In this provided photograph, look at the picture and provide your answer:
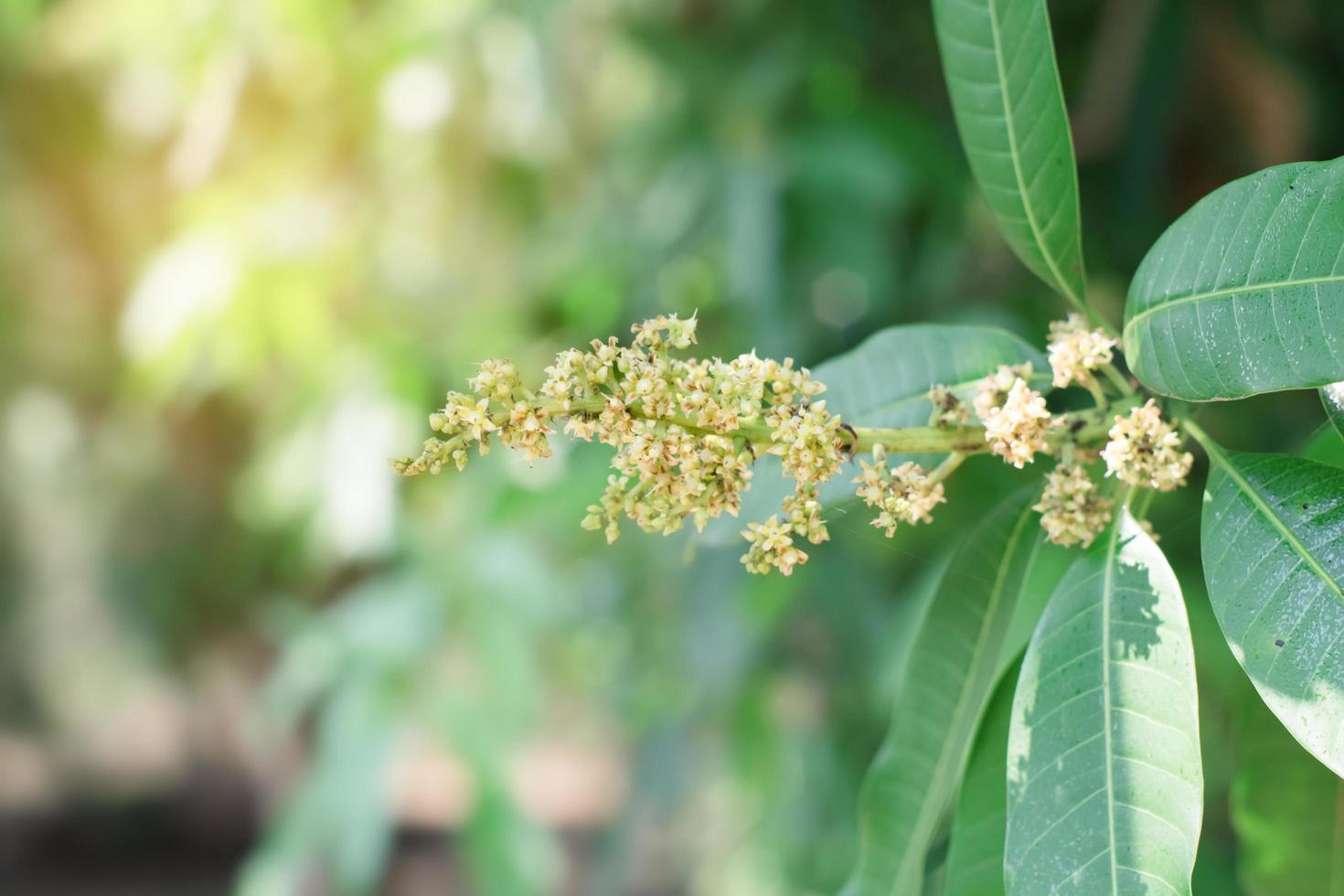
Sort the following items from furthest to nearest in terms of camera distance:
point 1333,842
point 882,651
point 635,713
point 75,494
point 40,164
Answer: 1. point 75,494
2. point 40,164
3. point 635,713
4. point 882,651
5. point 1333,842

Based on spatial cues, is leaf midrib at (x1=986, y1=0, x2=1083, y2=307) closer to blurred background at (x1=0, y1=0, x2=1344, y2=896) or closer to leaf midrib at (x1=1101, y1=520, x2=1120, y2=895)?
leaf midrib at (x1=1101, y1=520, x2=1120, y2=895)

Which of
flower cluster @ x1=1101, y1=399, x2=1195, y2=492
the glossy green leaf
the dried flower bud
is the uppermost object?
the dried flower bud

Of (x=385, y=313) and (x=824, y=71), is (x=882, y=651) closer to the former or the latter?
(x=824, y=71)

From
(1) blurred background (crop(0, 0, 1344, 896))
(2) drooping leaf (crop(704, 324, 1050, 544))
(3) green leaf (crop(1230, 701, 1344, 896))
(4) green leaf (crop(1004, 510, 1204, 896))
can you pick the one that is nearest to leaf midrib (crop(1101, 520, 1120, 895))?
(4) green leaf (crop(1004, 510, 1204, 896))

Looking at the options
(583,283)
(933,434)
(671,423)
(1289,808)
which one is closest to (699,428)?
(671,423)

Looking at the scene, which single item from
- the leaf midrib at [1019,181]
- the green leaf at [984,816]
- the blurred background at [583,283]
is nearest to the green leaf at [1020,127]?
the leaf midrib at [1019,181]

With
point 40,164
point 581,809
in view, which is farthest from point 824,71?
point 581,809
